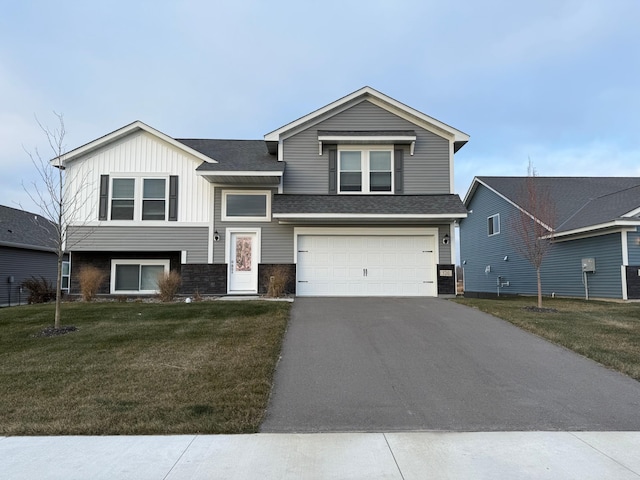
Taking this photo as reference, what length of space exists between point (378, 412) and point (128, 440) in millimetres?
2715

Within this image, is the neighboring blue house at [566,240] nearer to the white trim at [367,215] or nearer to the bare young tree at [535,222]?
the bare young tree at [535,222]

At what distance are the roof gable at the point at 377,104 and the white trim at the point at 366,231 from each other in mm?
3312

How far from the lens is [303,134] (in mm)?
16234

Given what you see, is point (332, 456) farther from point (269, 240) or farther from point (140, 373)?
point (269, 240)

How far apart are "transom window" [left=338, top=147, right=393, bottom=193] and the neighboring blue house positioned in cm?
727

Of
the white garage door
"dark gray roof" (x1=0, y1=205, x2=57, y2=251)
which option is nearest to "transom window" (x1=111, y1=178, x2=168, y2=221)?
the white garage door

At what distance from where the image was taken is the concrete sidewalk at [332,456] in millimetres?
3990

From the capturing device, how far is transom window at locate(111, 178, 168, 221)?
51.4 ft

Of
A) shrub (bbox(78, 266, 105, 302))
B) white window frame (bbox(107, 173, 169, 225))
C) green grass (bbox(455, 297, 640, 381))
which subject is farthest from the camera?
white window frame (bbox(107, 173, 169, 225))

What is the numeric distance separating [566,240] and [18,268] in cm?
2565

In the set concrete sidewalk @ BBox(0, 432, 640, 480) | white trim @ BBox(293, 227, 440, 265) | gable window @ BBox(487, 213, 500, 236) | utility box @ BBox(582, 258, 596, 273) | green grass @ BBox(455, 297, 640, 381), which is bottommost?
concrete sidewalk @ BBox(0, 432, 640, 480)

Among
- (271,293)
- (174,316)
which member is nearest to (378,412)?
(174,316)

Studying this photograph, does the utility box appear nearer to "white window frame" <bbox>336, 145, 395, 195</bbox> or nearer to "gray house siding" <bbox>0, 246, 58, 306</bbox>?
"white window frame" <bbox>336, 145, 395, 195</bbox>

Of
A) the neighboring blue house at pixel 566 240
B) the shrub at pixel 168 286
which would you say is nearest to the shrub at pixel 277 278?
the shrub at pixel 168 286
